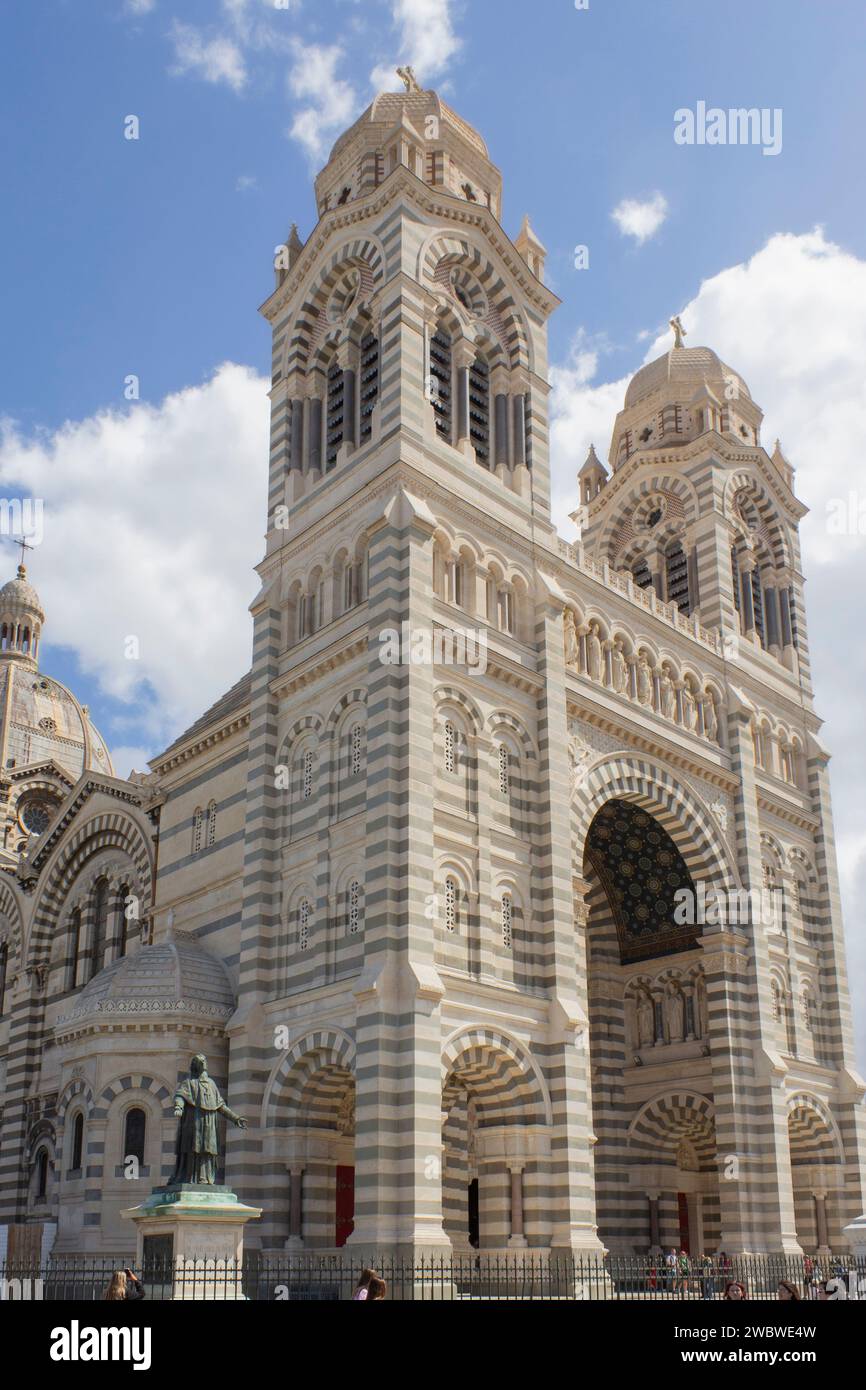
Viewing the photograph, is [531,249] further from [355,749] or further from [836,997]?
[836,997]

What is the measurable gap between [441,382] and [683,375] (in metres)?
14.2

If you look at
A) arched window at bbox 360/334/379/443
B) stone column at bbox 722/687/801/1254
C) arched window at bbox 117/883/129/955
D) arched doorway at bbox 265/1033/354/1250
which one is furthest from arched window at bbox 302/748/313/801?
stone column at bbox 722/687/801/1254

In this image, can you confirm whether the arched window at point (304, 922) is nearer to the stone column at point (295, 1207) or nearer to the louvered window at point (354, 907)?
the louvered window at point (354, 907)

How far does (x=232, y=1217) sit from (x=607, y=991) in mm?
18601

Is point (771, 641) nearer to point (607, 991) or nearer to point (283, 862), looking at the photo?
point (607, 991)

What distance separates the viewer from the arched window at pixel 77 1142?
96.5 feet

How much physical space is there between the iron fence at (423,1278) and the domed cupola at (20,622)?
52009 millimetres

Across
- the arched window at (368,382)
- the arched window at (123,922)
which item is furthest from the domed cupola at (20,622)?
the arched window at (368,382)

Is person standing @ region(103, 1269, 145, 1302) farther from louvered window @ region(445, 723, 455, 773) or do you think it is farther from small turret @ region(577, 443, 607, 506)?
small turret @ region(577, 443, 607, 506)

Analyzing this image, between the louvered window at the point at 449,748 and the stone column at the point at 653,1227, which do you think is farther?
the stone column at the point at 653,1227

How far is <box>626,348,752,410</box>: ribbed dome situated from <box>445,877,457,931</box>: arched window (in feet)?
73.5

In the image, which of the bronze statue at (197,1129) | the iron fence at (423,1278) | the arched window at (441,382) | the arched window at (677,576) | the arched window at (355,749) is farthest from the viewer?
the arched window at (677,576)

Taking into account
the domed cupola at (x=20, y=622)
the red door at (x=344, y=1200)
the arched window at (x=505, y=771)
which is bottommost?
the red door at (x=344, y=1200)

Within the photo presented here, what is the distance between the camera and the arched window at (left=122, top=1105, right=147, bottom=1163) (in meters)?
28.5
